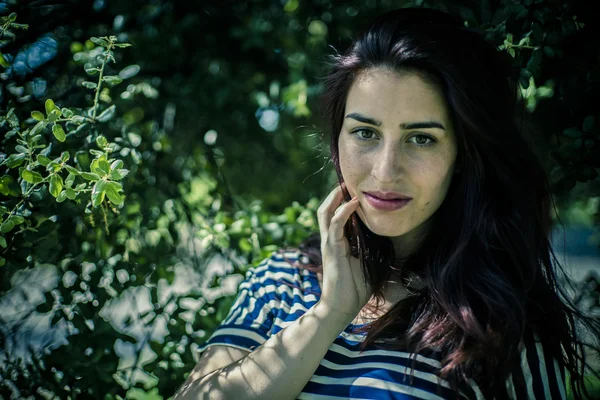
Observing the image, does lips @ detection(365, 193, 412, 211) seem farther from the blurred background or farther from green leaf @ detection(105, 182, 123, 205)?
green leaf @ detection(105, 182, 123, 205)

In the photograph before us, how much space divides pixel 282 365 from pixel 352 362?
0.22 metres

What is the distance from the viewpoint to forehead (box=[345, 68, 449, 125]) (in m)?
1.78

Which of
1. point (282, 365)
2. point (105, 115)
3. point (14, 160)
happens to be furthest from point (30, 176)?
point (282, 365)

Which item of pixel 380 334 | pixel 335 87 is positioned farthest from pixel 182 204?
pixel 380 334

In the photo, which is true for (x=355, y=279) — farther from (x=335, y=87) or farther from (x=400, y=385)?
(x=335, y=87)

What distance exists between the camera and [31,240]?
1899mm

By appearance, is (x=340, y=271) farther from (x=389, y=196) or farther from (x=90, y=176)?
(x=90, y=176)

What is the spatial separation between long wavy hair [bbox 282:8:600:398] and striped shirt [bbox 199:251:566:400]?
42 millimetres

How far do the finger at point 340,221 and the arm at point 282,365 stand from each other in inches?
9.6

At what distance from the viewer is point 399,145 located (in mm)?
1812

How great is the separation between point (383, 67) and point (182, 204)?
125cm

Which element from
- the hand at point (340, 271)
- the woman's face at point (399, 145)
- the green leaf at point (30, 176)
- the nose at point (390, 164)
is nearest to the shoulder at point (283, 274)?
the hand at point (340, 271)

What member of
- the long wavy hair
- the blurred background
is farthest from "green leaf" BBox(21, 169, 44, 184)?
the long wavy hair

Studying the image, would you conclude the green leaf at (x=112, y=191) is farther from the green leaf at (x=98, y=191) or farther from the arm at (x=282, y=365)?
the arm at (x=282, y=365)
